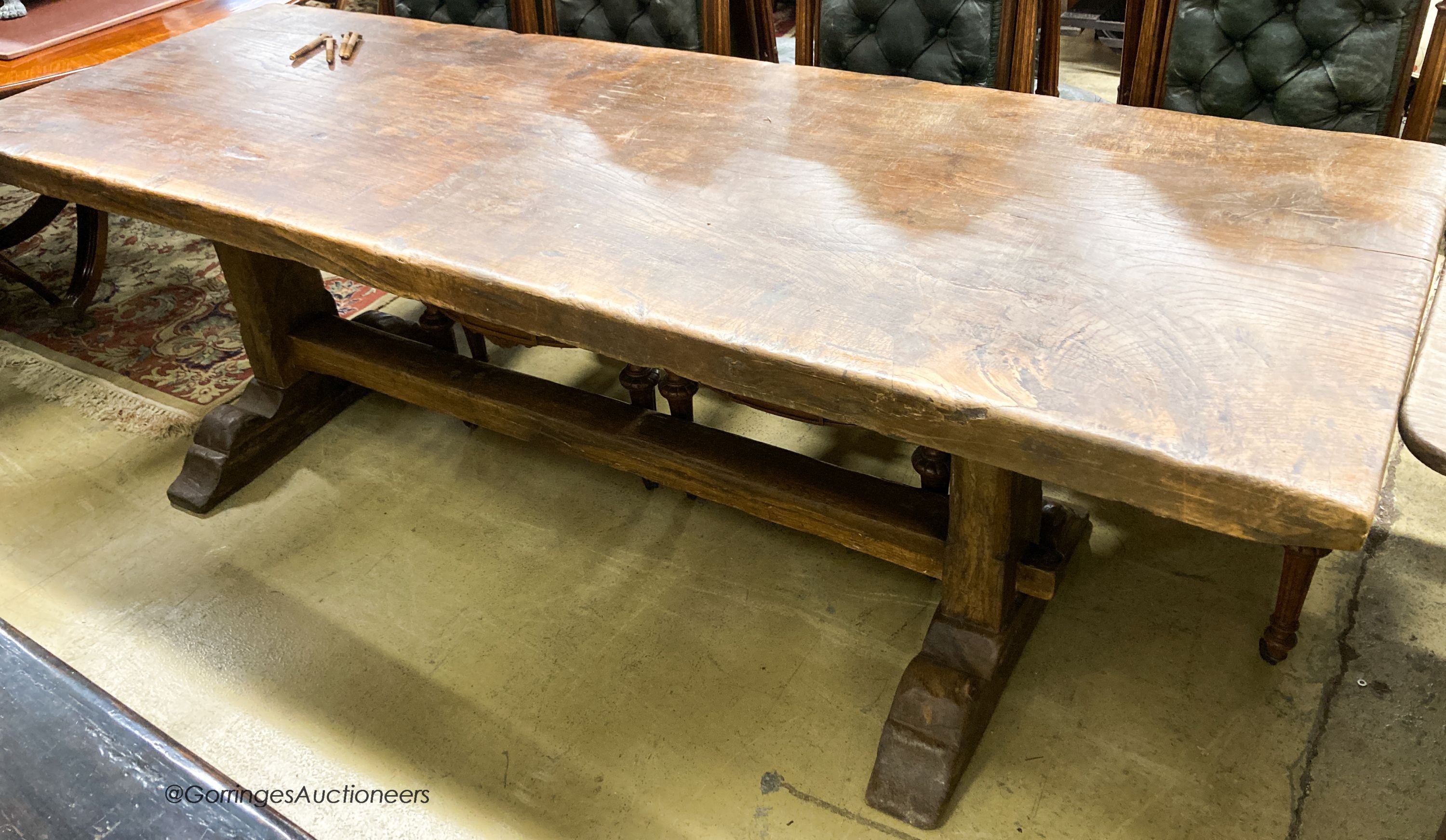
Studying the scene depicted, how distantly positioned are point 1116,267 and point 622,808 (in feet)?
3.22

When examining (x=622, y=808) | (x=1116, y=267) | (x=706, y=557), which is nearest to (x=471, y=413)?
(x=706, y=557)

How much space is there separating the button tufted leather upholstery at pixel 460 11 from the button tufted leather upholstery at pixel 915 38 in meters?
0.85

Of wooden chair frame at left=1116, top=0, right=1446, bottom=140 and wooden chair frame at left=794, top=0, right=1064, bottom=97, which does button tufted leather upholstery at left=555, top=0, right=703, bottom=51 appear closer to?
wooden chair frame at left=794, top=0, right=1064, bottom=97

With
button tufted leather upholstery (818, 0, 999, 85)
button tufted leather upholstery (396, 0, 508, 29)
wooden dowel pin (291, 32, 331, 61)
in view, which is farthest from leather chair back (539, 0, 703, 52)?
wooden dowel pin (291, 32, 331, 61)

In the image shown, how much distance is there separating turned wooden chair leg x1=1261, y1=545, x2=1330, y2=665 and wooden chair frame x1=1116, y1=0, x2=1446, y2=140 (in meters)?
0.77

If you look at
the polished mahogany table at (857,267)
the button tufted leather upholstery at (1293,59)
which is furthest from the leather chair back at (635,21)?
the button tufted leather upholstery at (1293,59)

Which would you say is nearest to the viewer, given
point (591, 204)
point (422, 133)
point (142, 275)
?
point (591, 204)

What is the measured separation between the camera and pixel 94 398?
239 centimetres

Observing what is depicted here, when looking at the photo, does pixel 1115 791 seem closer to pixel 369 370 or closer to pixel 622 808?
pixel 622 808

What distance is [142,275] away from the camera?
288 centimetres

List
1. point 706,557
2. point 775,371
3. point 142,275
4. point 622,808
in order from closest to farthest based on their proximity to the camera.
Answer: point 775,371, point 622,808, point 706,557, point 142,275

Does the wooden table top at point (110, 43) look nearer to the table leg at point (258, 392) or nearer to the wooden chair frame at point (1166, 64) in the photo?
the table leg at point (258, 392)

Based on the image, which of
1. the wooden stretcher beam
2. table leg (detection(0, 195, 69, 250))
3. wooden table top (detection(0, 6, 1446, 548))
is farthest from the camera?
table leg (detection(0, 195, 69, 250))

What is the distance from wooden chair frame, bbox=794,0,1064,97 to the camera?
194cm
